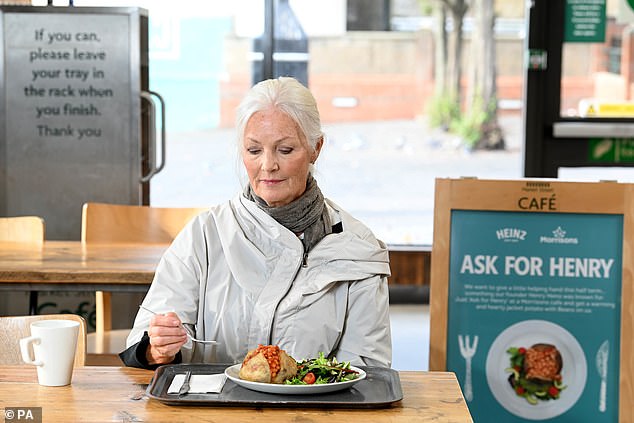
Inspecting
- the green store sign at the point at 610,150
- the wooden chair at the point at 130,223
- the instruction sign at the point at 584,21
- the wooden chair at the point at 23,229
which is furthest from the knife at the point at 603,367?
the instruction sign at the point at 584,21

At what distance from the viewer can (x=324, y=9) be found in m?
5.84

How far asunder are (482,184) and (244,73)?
3073mm

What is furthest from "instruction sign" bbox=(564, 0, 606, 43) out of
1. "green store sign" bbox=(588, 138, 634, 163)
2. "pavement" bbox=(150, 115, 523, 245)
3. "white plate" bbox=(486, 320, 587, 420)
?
"white plate" bbox=(486, 320, 587, 420)

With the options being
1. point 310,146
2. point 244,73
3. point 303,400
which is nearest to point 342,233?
point 310,146

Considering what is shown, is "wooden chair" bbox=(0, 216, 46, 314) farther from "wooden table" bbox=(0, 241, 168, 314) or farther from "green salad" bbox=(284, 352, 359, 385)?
"green salad" bbox=(284, 352, 359, 385)

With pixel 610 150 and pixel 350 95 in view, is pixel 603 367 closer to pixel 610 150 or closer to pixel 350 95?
pixel 610 150

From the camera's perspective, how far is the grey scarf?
7.96 feet

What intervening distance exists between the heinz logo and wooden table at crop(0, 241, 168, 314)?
40.9 inches

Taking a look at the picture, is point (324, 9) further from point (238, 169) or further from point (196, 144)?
point (238, 169)

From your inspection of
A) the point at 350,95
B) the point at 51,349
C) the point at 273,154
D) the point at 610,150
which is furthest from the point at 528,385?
the point at 350,95

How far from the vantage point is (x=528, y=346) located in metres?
3.05

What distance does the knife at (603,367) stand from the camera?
9.89 ft

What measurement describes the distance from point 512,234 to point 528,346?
324 millimetres

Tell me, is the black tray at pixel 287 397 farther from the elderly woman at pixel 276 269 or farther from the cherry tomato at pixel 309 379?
the elderly woman at pixel 276 269
